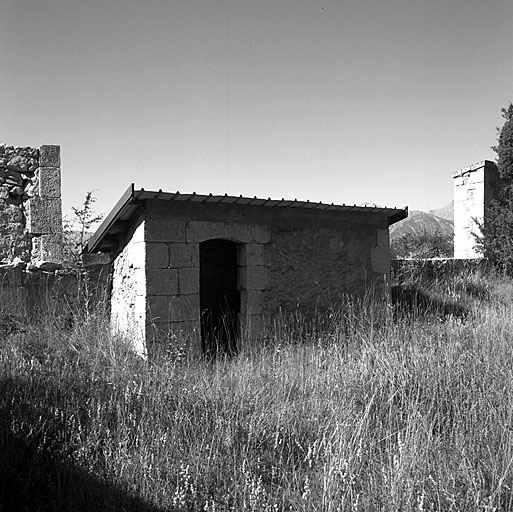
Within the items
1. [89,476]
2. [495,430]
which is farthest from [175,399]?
[495,430]

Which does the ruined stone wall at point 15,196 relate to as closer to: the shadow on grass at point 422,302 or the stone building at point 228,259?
the stone building at point 228,259

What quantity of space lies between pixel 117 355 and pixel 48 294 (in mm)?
1854

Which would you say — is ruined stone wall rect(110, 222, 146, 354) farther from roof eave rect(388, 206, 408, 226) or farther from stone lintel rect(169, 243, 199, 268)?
roof eave rect(388, 206, 408, 226)

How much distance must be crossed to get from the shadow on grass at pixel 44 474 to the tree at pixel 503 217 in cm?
1151

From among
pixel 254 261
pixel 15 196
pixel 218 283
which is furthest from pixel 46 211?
pixel 254 261

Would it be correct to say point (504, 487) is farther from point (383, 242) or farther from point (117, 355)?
point (383, 242)

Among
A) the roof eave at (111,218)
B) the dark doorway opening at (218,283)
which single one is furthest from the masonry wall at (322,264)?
the roof eave at (111,218)

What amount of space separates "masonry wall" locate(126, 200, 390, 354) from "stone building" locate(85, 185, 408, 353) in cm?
1

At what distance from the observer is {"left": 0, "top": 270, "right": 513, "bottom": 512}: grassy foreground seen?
11.0 feet

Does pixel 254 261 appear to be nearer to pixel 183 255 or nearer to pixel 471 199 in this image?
pixel 183 255

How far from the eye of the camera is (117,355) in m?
6.23

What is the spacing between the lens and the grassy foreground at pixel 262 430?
3.36m

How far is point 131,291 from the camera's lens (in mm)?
7113

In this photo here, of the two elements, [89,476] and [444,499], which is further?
[89,476]
